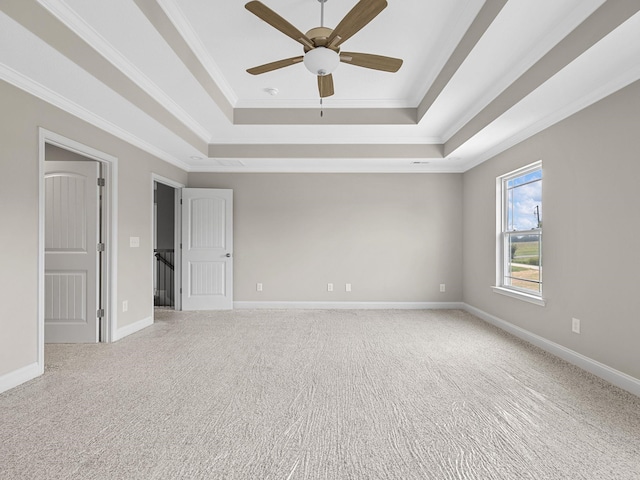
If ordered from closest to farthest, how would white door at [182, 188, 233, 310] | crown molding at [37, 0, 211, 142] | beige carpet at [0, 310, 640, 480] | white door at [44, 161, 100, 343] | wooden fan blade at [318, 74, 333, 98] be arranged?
beige carpet at [0, 310, 640, 480] < crown molding at [37, 0, 211, 142] < wooden fan blade at [318, 74, 333, 98] < white door at [44, 161, 100, 343] < white door at [182, 188, 233, 310]

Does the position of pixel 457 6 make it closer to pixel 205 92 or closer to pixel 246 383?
pixel 205 92

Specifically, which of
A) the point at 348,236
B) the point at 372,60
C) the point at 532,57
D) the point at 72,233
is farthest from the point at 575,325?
the point at 72,233

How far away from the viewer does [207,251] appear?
19.0 feet

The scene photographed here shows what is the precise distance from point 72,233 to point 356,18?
3760mm

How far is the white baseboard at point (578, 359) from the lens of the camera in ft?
8.58

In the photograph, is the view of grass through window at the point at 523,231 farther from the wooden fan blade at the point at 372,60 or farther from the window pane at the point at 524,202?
the wooden fan blade at the point at 372,60

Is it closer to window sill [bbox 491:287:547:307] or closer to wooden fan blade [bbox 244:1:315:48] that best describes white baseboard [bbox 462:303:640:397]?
window sill [bbox 491:287:547:307]

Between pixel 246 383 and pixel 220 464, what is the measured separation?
3.35 feet

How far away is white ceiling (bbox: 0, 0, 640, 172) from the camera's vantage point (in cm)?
226

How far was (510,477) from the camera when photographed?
1705 mm

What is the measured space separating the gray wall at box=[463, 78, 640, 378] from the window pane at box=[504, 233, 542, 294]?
11.9 inches

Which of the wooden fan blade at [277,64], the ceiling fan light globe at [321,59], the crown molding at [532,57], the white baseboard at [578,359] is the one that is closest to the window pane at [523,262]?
the white baseboard at [578,359]

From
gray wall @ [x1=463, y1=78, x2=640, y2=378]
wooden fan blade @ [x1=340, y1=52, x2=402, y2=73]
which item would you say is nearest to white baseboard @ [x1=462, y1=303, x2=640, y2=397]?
gray wall @ [x1=463, y1=78, x2=640, y2=378]

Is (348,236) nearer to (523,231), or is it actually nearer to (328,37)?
(523,231)
